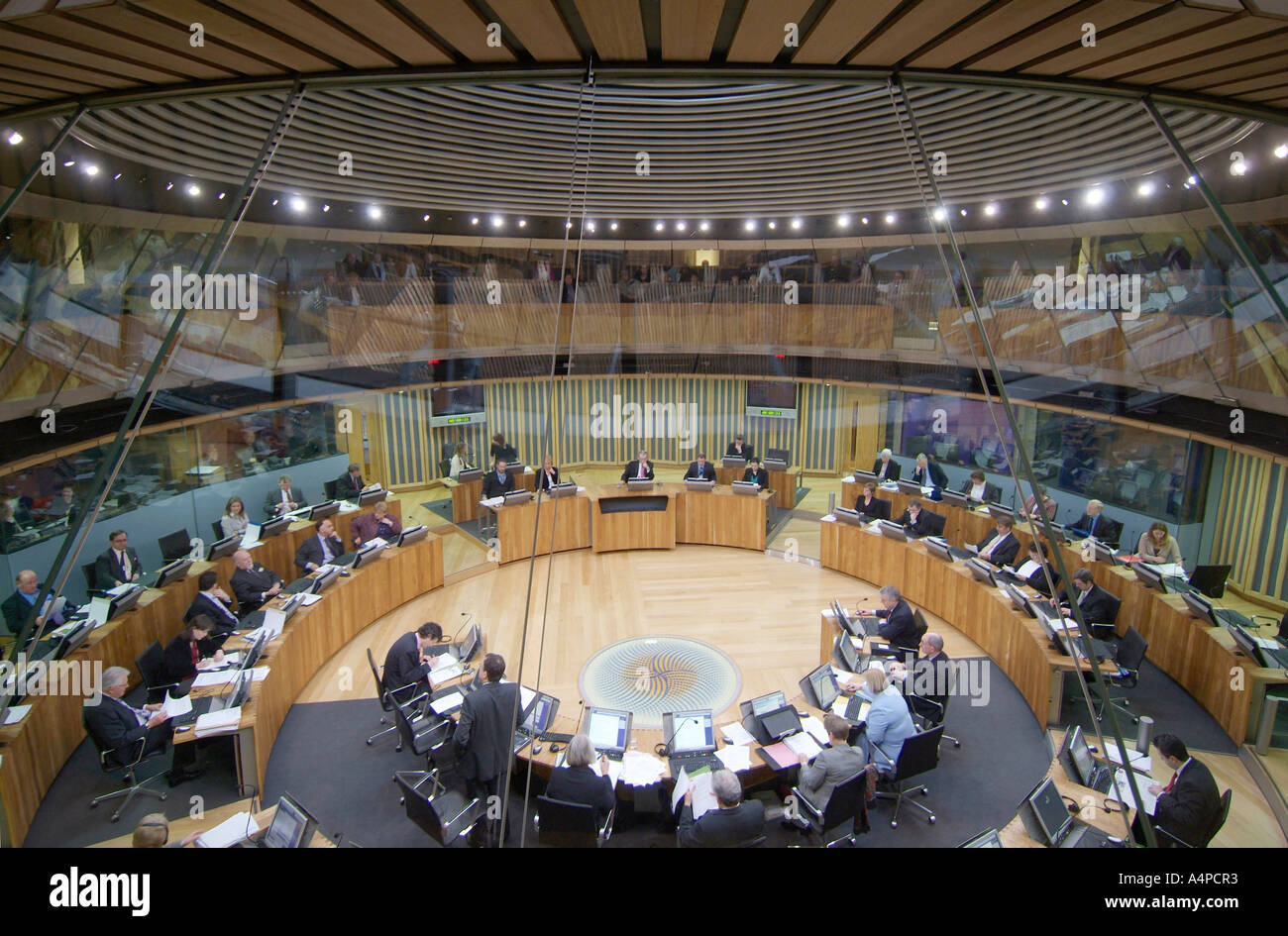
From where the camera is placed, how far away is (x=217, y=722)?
16.6 ft

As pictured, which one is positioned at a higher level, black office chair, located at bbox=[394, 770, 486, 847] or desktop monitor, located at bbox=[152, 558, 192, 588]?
desktop monitor, located at bbox=[152, 558, 192, 588]

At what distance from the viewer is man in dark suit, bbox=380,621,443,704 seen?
19.8 ft

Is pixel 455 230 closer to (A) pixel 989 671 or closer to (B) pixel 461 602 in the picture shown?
(B) pixel 461 602

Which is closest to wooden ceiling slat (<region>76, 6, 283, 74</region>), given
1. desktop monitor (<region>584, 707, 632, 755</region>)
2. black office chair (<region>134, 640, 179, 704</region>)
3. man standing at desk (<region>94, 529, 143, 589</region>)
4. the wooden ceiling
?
the wooden ceiling

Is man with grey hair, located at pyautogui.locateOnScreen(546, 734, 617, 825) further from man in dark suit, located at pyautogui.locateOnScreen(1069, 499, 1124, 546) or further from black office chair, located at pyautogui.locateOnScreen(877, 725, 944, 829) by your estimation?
man in dark suit, located at pyautogui.locateOnScreen(1069, 499, 1124, 546)

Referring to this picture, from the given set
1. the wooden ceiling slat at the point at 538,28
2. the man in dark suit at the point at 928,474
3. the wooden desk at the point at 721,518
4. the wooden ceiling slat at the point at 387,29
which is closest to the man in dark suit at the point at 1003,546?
the man in dark suit at the point at 928,474

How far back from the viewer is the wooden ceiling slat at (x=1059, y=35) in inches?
61.6

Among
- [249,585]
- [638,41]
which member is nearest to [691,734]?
[638,41]

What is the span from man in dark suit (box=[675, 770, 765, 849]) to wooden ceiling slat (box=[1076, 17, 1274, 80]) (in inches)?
145

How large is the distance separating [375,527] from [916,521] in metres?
7.28

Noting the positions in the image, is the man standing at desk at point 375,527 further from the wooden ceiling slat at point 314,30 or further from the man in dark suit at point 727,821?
the wooden ceiling slat at point 314,30

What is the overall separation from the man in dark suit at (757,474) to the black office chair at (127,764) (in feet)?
27.7

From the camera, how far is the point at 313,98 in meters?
3.46
